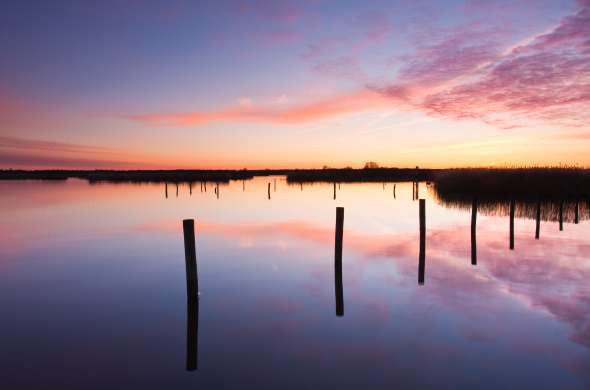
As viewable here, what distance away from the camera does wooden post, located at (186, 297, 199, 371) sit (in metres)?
7.58

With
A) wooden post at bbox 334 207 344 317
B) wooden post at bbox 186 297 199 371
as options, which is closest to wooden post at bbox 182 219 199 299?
wooden post at bbox 186 297 199 371

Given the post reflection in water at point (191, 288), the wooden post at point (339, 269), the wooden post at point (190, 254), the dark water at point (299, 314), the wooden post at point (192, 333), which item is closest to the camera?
the dark water at point (299, 314)

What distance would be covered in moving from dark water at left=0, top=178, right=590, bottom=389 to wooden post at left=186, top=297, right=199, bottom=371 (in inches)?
1.7

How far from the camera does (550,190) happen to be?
33812mm

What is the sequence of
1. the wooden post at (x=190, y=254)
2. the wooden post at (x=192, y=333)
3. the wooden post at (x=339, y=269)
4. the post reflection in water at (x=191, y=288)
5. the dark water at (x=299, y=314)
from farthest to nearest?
A: the wooden post at (x=339, y=269)
the wooden post at (x=190, y=254)
the post reflection in water at (x=191, y=288)
the wooden post at (x=192, y=333)
the dark water at (x=299, y=314)

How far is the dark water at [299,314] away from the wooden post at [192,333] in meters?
0.04

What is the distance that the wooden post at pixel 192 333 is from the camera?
7582 mm

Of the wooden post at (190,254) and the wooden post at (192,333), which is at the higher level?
the wooden post at (190,254)

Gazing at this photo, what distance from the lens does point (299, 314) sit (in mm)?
10031

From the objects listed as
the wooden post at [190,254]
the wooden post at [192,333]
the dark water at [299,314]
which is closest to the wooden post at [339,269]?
the dark water at [299,314]

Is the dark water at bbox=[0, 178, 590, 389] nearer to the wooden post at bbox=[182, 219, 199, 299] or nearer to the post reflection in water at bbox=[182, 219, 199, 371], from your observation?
the post reflection in water at bbox=[182, 219, 199, 371]

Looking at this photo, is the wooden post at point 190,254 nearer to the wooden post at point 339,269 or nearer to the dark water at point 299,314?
the dark water at point 299,314

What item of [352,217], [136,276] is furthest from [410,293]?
[352,217]

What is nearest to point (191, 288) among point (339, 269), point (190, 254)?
point (190, 254)
